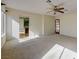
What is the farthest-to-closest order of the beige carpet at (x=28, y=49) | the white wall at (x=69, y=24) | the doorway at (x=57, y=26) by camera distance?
the doorway at (x=57, y=26)
the white wall at (x=69, y=24)
the beige carpet at (x=28, y=49)

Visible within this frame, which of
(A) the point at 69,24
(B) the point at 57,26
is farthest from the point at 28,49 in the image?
(B) the point at 57,26

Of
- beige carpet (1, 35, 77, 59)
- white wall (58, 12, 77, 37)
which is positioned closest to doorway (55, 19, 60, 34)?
white wall (58, 12, 77, 37)

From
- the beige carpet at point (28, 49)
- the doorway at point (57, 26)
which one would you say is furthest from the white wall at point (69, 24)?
the beige carpet at point (28, 49)

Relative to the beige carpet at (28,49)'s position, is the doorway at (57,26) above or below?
above

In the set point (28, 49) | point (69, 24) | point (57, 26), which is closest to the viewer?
point (28, 49)

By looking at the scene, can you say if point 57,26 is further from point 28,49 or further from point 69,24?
point 28,49

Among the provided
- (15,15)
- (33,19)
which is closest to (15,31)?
(15,15)

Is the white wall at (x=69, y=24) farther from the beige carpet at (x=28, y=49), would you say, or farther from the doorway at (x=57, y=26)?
the beige carpet at (x=28, y=49)

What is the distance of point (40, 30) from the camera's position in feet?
40.9

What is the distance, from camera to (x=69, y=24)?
1149 centimetres

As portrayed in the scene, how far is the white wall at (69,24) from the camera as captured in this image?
34.3ft

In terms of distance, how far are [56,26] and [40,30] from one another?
283 centimetres

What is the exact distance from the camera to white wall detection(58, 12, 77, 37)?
10460 mm

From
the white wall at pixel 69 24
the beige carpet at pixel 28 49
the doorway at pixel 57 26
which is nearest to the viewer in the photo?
the beige carpet at pixel 28 49
